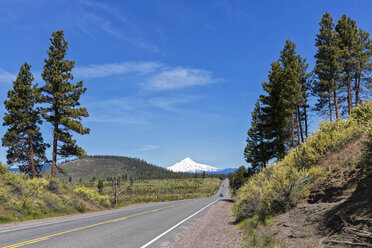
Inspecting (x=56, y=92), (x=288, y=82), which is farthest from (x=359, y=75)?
(x=56, y=92)

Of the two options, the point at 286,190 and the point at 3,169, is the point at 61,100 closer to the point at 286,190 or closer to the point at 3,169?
the point at 3,169

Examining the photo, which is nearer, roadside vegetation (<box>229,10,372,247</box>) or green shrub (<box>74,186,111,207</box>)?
roadside vegetation (<box>229,10,372,247</box>)

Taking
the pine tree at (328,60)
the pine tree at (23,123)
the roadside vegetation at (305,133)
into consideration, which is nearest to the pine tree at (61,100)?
the pine tree at (23,123)

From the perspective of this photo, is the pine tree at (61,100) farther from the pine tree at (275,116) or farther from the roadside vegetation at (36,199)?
the pine tree at (275,116)

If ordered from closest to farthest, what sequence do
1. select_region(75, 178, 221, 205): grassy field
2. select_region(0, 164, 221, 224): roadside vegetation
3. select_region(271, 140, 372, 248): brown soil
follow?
select_region(271, 140, 372, 248): brown soil, select_region(0, 164, 221, 224): roadside vegetation, select_region(75, 178, 221, 205): grassy field

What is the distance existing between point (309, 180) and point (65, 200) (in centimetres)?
1995

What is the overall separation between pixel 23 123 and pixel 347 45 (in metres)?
38.5

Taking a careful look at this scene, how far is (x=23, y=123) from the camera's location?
2522 centimetres

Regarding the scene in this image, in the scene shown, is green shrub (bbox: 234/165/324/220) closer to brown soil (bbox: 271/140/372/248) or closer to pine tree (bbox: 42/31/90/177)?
brown soil (bbox: 271/140/372/248)

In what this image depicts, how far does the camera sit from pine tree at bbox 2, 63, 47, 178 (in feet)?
82.6

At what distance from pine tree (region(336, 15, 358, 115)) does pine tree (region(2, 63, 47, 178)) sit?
115ft

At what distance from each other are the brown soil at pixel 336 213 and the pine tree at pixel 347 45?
92.9 feet

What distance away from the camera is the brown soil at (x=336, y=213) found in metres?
4.62

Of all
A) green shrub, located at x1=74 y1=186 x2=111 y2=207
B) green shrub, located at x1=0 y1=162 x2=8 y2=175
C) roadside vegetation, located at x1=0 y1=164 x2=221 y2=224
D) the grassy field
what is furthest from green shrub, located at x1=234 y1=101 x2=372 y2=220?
the grassy field
